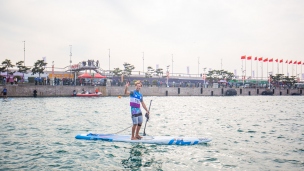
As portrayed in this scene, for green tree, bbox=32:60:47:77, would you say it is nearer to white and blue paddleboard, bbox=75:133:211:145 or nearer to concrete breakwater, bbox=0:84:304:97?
concrete breakwater, bbox=0:84:304:97

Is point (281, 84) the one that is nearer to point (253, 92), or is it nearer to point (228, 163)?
point (253, 92)

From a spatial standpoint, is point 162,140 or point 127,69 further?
point 127,69

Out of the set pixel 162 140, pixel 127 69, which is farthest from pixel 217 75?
pixel 162 140

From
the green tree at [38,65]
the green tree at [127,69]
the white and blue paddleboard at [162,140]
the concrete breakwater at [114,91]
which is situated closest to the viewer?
the white and blue paddleboard at [162,140]

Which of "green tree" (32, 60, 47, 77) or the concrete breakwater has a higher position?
"green tree" (32, 60, 47, 77)

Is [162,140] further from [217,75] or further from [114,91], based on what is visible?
[217,75]

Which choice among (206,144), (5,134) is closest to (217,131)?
(206,144)

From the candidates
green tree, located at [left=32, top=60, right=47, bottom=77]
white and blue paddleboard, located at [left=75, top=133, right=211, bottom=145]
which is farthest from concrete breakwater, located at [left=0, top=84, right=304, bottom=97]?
white and blue paddleboard, located at [left=75, top=133, right=211, bottom=145]

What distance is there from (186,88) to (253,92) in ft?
98.7

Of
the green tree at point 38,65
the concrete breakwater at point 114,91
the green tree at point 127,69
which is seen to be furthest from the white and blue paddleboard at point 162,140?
the green tree at point 127,69

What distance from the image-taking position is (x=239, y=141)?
13727 mm

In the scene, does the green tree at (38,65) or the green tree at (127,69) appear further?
the green tree at (127,69)

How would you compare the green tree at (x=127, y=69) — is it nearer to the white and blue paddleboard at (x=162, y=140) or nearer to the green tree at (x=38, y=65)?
the green tree at (x=38, y=65)

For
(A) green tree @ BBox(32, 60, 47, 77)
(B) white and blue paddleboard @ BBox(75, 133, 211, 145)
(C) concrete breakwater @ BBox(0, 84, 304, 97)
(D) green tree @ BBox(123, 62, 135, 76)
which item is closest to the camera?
(B) white and blue paddleboard @ BBox(75, 133, 211, 145)
